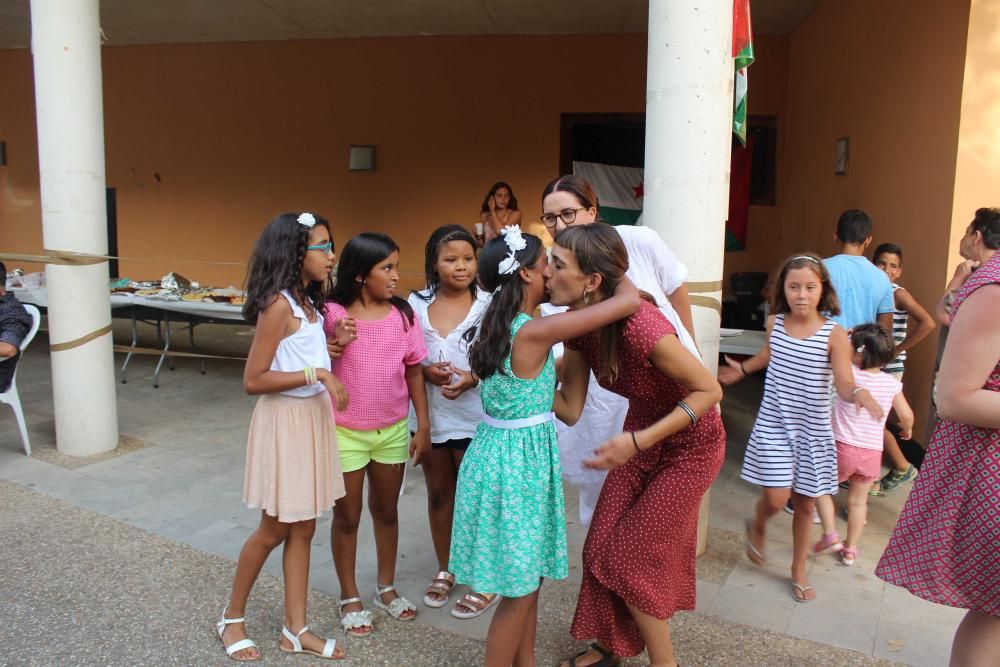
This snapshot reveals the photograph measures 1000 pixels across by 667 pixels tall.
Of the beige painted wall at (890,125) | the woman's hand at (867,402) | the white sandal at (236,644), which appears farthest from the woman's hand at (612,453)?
the beige painted wall at (890,125)

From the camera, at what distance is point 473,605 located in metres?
2.96

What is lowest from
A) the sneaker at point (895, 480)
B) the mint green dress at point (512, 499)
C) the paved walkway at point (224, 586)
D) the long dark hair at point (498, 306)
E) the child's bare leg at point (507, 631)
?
the paved walkway at point (224, 586)

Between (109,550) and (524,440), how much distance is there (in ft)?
7.80

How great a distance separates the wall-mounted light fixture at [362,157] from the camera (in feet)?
33.0

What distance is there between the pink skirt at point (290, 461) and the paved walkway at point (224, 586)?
60cm

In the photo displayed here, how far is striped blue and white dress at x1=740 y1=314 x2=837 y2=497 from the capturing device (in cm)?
312

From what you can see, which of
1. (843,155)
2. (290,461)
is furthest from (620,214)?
(290,461)

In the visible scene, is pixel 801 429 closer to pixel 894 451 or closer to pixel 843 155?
pixel 894 451

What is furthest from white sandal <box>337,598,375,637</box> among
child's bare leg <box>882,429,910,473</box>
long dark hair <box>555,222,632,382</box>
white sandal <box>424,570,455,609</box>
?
child's bare leg <box>882,429,910,473</box>

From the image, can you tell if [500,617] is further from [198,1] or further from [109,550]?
[198,1]

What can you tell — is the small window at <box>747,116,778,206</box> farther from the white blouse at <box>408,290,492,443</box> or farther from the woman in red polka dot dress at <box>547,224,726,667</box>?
the woman in red polka dot dress at <box>547,224,726,667</box>

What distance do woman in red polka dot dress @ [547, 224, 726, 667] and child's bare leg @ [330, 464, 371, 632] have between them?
0.88m

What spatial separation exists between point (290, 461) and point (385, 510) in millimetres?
504

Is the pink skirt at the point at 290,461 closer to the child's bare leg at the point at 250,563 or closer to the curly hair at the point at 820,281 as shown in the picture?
the child's bare leg at the point at 250,563
